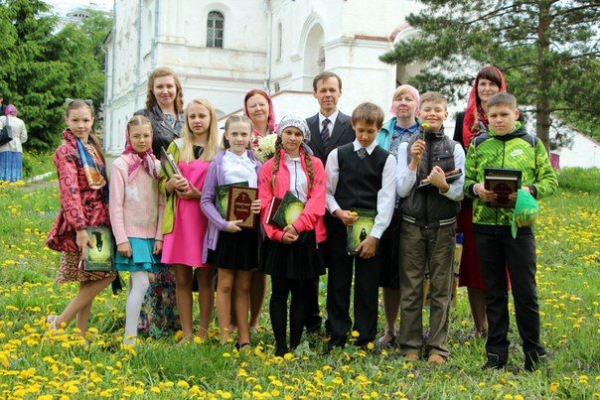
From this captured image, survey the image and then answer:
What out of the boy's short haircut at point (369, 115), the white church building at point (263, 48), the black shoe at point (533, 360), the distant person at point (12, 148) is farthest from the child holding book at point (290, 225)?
the white church building at point (263, 48)

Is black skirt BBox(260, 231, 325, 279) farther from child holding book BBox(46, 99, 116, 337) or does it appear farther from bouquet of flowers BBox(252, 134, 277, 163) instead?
child holding book BBox(46, 99, 116, 337)

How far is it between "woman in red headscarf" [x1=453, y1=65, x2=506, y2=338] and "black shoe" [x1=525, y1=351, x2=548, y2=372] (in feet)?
2.48

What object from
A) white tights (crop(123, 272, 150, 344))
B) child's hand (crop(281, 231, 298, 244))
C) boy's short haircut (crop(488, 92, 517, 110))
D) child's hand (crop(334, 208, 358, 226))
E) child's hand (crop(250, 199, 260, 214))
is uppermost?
boy's short haircut (crop(488, 92, 517, 110))

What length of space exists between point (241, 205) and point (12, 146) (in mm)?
13035

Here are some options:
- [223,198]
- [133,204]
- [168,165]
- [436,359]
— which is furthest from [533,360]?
[133,204]

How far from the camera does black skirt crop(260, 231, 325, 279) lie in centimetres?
558

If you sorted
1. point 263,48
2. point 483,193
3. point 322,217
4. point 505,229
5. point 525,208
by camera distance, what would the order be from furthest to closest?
point 263,48
point 322,217
point 505,229
point 483,193
point 525,208

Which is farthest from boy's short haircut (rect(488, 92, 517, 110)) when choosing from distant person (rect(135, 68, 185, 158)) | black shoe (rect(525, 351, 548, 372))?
distant person (rect(135, 68, 185, 158))

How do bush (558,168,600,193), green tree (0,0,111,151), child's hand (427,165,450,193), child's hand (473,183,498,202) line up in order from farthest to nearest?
green tree (0,0,111,151) < bush (558,168,600,193) < child's hand (427,165,450,193) < child's hand (473,183,498,202)

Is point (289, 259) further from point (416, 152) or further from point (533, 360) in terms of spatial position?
point (533, 360)

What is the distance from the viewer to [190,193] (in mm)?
5781

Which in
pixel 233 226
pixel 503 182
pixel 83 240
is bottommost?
pixel 83 240

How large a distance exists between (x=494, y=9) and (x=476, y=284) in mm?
13133

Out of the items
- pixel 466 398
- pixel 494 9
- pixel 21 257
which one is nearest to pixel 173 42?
pixel 494 9
